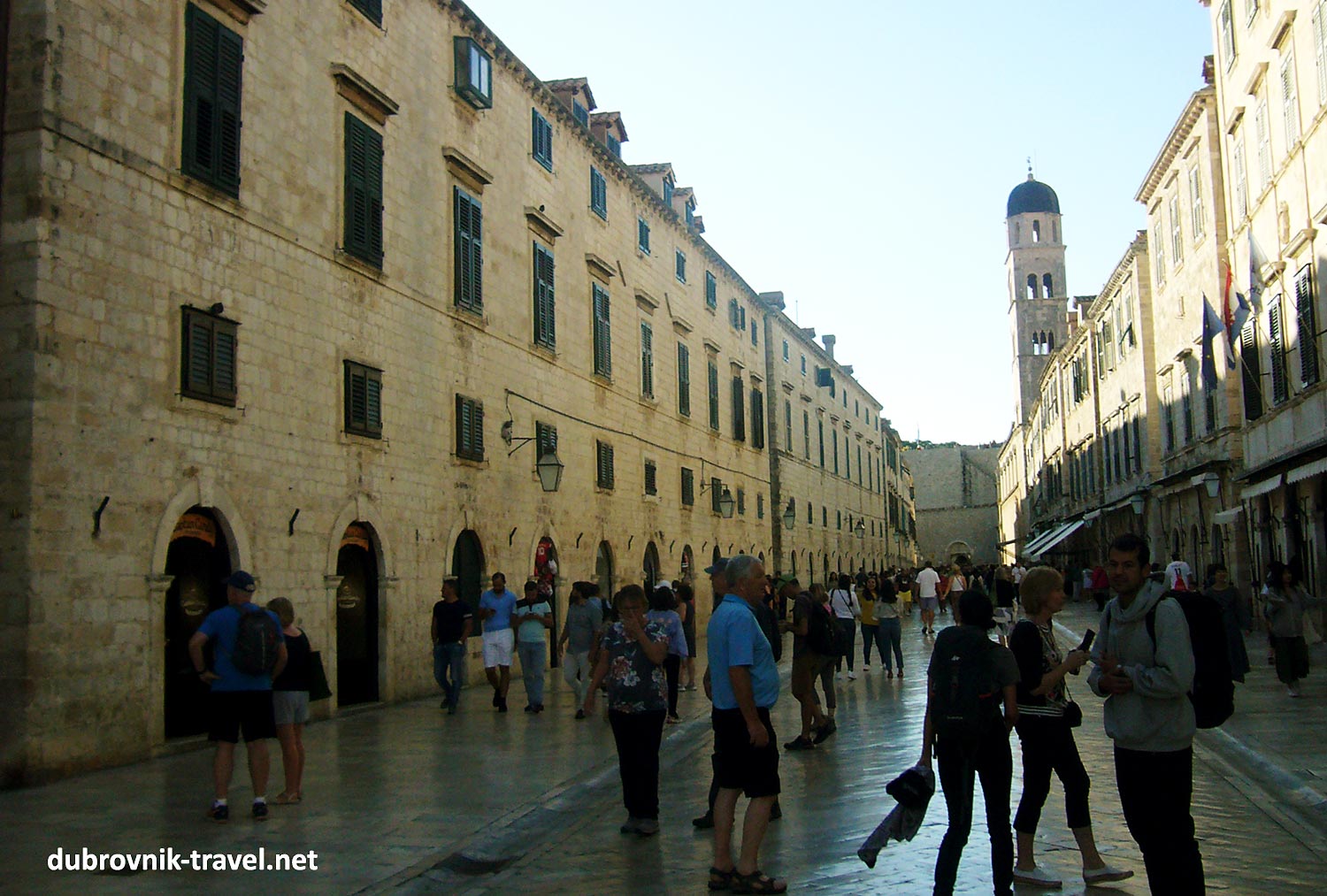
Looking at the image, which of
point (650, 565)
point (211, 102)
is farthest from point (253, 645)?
point (650, 565)

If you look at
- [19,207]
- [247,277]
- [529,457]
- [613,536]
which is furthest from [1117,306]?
[19,207]

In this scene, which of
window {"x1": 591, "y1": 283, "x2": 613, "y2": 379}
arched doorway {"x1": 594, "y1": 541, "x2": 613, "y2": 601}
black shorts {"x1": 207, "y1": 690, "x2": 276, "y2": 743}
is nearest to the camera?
black shorts {"x1": 207, "y1": 690, "x2": 276, "y2": 743}

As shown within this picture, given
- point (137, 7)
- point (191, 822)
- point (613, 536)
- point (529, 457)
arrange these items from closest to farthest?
point (191, 822) → point (137, 7) → point (529, 457) → point (613, 536)

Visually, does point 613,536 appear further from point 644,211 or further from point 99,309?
point 99,309

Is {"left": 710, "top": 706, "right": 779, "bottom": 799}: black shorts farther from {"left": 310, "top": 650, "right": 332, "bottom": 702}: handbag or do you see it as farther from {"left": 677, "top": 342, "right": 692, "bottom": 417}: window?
{"left": 677, "top": 342, "right": 692, "bottom": 417}: window

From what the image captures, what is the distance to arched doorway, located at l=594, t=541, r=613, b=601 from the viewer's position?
25.8m

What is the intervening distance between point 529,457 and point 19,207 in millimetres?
11752

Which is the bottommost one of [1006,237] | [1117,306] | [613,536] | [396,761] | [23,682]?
[396,761]

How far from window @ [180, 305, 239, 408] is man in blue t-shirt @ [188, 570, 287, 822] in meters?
4.61

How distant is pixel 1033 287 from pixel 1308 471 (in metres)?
68.4

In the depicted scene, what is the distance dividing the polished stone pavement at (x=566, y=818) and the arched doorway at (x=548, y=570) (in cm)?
860

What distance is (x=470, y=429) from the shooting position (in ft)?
64.1

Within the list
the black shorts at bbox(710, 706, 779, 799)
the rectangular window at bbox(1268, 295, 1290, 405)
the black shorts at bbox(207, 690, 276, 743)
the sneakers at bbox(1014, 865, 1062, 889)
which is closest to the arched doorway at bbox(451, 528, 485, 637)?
the black shorts at bbox(207, 690, 276, 743)

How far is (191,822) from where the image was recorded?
8.47 meters
